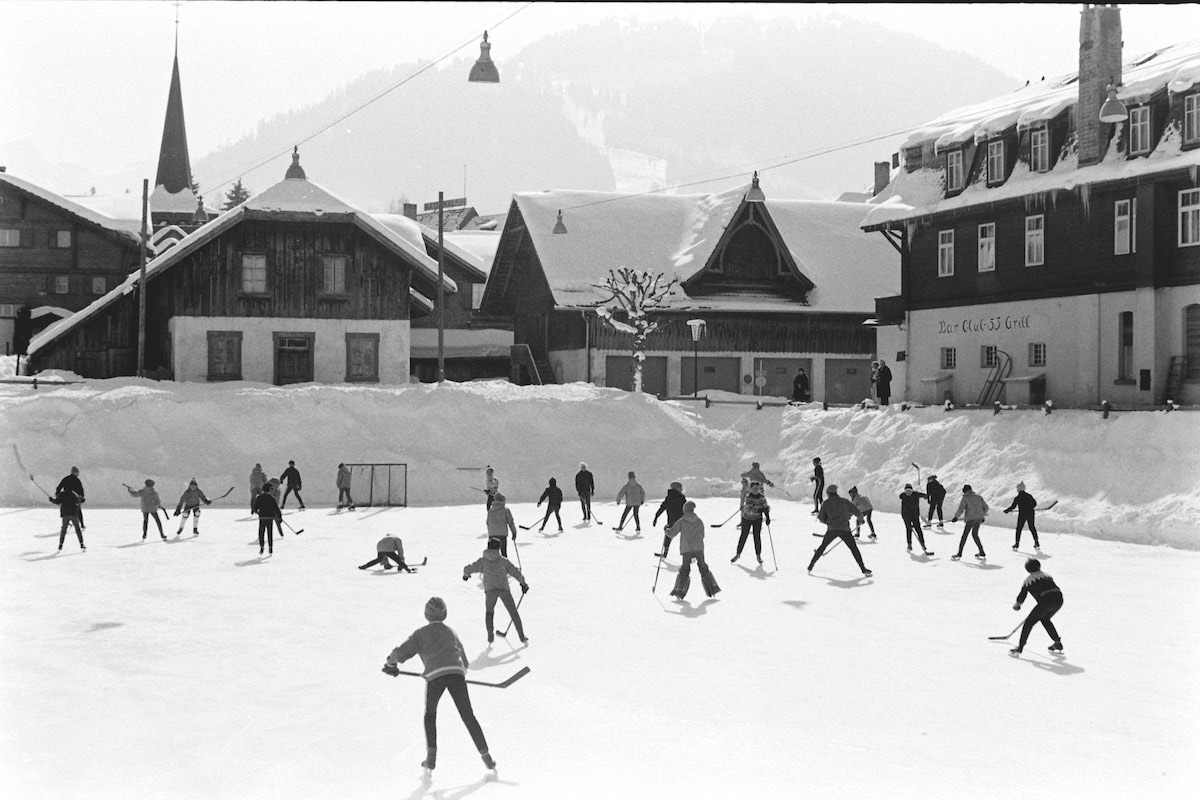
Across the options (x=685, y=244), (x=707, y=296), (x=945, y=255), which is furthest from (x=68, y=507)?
(x=685, y=244)

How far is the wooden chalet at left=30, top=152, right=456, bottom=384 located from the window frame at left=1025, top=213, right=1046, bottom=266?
18364mm

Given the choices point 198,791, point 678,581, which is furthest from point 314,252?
point 198,791

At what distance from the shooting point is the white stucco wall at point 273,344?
38.3 m

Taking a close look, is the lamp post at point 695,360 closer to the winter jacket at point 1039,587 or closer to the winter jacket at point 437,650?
the winter jacket at point 1039,587

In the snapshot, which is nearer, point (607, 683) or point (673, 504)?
point (607, 683)

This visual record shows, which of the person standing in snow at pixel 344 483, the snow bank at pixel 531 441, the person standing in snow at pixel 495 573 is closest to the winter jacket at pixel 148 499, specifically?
the person standing in snow at pixel 344 483

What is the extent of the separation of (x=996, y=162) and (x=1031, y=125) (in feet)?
5.24

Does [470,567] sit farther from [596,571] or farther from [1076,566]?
[1076,566]

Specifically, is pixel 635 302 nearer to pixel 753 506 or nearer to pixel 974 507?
pixel 974 507

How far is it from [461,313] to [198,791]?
4816 cm

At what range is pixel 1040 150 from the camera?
113 ft

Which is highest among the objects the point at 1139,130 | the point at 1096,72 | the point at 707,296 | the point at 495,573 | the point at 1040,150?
the point at 1096,72

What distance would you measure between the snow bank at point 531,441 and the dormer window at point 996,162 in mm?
7844

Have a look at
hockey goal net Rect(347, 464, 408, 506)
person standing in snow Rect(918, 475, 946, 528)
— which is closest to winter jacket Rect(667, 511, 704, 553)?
person standing in snow Rect(918, 475, 946, 528)
